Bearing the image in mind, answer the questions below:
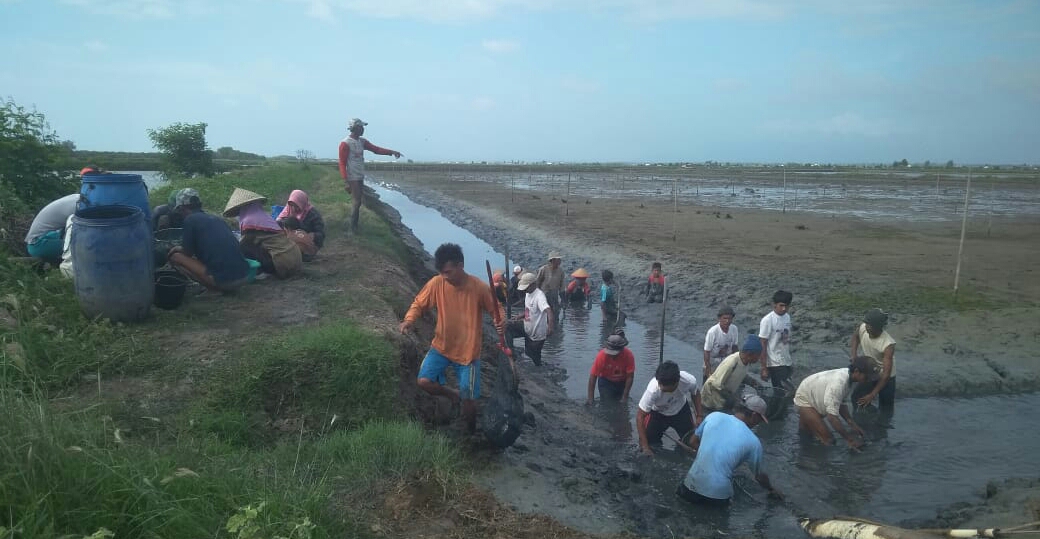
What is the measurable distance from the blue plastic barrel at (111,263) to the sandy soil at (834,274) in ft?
28.2

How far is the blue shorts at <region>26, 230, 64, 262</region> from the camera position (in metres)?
6.72

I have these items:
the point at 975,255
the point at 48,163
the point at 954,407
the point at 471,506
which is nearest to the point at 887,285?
the point at 954,407

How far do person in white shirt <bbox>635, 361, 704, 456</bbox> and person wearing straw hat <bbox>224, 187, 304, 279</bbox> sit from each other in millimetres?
4566

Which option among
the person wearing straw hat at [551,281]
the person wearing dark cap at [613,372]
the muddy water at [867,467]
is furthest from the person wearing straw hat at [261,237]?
the person wearing straw hat at [551,281]

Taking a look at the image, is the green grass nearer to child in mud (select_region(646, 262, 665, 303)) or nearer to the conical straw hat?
the conical straw hat

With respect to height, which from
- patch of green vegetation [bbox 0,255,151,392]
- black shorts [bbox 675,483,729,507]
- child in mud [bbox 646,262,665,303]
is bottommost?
black shorts [bbox 675,483,729,507]

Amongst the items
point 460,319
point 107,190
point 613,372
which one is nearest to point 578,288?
point 613,372

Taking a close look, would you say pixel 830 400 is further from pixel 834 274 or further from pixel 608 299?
pixel 834 274

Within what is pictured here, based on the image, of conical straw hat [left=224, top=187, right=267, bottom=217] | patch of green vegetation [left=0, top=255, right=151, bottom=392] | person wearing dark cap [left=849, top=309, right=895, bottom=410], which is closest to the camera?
patch of green vegetation [left=0, top=255, right=151, bottom=392]

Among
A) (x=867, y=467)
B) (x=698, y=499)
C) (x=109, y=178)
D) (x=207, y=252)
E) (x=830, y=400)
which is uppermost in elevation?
(x=109, y=178)

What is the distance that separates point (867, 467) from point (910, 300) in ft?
20.6

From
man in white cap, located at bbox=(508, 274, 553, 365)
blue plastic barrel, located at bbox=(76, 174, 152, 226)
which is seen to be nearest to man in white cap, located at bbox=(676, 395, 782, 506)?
man in white cap, located at bbox=(508, 274, 553, 365)

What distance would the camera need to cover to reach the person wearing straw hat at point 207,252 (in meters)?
6.68

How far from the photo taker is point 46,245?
6.75m
